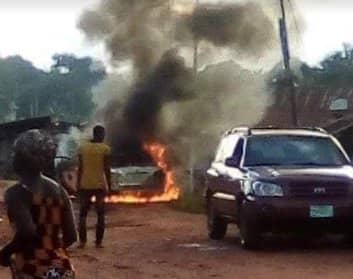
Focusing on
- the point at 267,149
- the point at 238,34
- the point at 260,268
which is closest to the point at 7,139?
the point at 238,34

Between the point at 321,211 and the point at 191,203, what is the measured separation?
11.4m

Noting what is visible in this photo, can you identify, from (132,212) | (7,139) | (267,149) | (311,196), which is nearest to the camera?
(311,196)

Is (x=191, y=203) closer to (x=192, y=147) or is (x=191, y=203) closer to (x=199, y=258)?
(x=192, y=147)

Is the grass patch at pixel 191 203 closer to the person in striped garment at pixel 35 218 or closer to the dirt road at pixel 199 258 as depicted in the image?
the dirt road at pixel 199 258

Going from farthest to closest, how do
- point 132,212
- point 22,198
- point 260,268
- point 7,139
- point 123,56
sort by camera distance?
1. point 7,139
2. point 123,56
3. point 132,212
4. point 260,268
5. point 22,198

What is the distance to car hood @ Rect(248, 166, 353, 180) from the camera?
1413 centimetres

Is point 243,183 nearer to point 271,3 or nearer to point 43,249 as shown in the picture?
point 43,249

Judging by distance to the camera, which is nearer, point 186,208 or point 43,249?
point 43,249

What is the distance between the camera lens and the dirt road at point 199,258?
1222cm

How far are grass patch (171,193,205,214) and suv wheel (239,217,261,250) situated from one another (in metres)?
8.46

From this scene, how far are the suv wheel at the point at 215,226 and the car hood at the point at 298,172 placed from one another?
5.23 ft

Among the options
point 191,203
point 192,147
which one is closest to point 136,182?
point 191,203

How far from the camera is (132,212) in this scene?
23.7 m

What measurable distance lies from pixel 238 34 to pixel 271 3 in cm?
212
